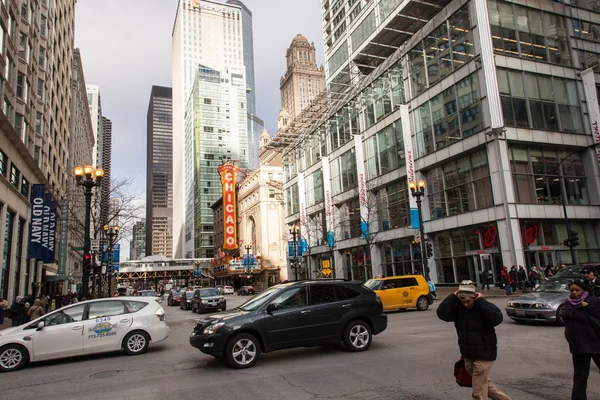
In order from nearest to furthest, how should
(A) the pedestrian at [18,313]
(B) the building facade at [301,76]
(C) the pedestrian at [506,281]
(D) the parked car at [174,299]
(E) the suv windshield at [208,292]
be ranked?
(A) the pedestrian at [18,313] → (C) the pedestrian at [506,281] → (E) the suv windshield at [208,292] → (D) the parked car at [174,299] → (B) the building facade at [301,76]

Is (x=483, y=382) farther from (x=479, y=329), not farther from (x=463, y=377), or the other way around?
(x=479, y=329)

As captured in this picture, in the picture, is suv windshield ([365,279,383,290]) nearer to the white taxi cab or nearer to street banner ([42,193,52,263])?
the white taxi cab

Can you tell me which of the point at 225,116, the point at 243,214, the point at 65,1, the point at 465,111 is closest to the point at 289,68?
the point at 225,116

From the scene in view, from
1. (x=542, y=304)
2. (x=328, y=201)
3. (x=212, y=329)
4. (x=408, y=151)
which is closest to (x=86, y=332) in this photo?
(x=212, y=329)

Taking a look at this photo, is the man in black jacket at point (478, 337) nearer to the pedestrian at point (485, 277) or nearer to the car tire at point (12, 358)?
the car tire at point (12, 358)

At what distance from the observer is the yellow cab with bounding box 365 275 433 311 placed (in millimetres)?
19516

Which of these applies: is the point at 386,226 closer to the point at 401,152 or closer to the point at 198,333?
the point at 401,152

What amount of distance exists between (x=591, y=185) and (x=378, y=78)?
20.9m

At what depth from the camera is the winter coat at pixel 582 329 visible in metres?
5.35

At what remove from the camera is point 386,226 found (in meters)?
41.3

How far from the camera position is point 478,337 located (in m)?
5.02

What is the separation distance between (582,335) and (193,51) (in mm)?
193563

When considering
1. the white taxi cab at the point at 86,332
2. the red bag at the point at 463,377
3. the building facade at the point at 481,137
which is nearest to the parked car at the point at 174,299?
the building facade at the point at 481,137

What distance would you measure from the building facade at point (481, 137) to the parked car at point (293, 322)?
55.9 ft
